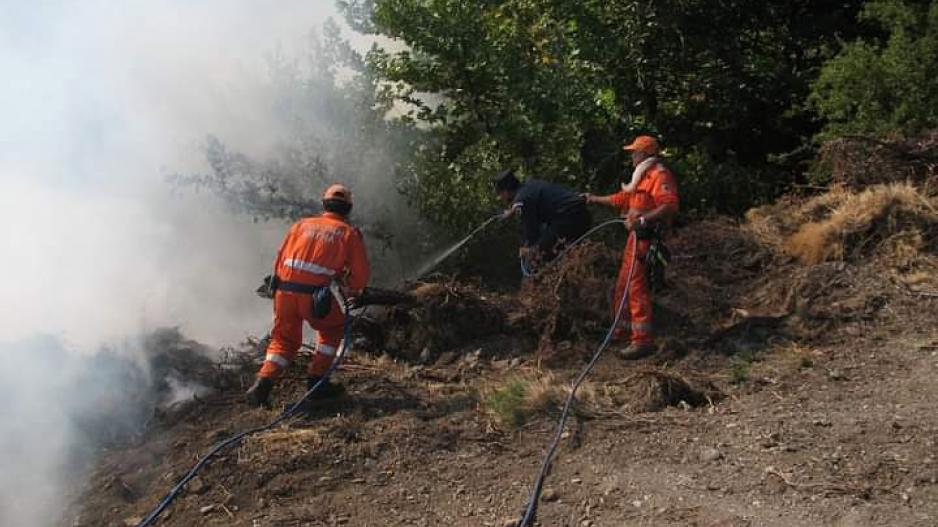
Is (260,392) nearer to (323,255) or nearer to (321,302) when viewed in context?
(321,302)

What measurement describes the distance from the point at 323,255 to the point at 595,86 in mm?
4955

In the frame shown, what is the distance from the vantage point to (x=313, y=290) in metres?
5.96

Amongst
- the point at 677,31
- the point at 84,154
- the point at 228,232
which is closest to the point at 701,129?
the point at 677,31

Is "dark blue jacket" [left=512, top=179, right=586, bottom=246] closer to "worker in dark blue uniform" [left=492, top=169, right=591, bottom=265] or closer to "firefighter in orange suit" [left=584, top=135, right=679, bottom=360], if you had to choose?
Result: "worker in dark blue uniform" [left=492, top=169, right=591, bottom=265]

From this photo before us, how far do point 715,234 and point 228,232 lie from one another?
15.9 ft

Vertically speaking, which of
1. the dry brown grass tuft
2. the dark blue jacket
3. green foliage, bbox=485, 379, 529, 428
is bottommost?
green foliage, bbox=485, 379, 529, 428

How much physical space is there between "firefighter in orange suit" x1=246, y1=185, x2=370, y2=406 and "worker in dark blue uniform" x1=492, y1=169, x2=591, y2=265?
195cm

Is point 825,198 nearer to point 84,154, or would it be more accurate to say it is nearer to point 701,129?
point 701,129

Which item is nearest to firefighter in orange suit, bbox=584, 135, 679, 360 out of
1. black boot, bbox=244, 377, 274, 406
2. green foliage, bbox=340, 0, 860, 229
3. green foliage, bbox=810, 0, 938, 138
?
green foliage, bbox=340, 0, 860, 229

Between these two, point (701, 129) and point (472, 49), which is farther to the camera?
point (701, 129)

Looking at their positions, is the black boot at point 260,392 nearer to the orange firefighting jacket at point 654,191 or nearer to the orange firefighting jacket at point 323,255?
the orange firefighting jacket at point 323,255

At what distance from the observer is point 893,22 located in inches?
373

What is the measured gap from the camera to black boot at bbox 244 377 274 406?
6.00 m

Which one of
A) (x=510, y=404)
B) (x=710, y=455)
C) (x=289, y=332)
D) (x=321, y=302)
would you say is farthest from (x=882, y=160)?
(x=289, y=332)
